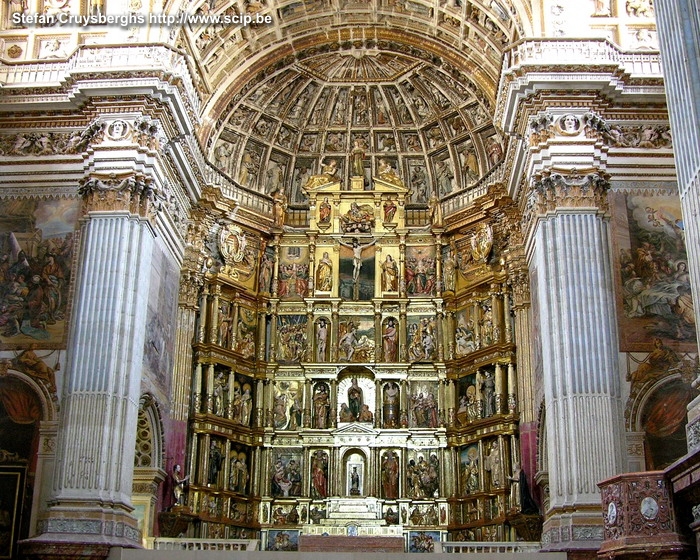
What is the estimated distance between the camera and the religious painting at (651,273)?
23250 millimetres

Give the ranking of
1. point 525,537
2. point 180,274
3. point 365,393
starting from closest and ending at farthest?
point 525,537
point 180,274
point 365,393

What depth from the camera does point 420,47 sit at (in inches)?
1276

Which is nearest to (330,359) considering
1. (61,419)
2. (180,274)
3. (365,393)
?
(365,393)

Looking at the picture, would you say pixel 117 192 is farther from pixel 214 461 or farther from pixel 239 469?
pixel 239 469

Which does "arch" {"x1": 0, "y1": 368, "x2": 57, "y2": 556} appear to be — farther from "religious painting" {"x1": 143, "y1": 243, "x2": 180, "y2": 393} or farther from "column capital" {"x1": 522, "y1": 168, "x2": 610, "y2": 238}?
"column capital" {"x1": 522, "y1": 168, "x2": 610, "y2": 238}

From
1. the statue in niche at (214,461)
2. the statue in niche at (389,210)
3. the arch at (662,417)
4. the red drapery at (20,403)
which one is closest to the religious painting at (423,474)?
the statue in niche at (214,461)

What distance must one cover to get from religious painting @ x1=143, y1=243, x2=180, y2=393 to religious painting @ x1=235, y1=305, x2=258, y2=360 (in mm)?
3536

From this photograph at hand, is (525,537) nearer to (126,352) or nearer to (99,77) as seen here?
(126,352)

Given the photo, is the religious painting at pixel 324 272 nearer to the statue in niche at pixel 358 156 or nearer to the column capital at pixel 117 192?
the statue in niche at pixel 358 156

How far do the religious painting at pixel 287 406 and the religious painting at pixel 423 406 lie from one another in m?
3.66

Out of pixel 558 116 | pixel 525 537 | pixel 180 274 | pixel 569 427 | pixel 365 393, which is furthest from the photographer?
pixel 365 393

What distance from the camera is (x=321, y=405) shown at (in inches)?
1252

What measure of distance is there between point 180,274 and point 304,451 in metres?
6.96

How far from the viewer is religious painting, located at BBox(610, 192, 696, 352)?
23.2 metres
